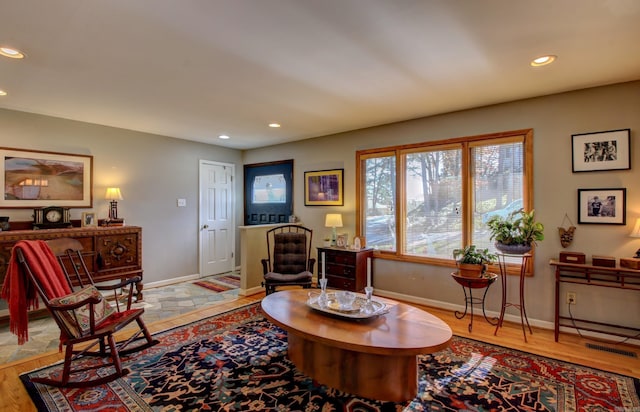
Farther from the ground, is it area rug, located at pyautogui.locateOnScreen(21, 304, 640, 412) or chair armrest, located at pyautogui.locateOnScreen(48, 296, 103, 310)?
chair armrest, located at pyautogui.locateOnScreen(48, 296, 103, 310)

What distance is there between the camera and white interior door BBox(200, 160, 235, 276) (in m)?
5.87

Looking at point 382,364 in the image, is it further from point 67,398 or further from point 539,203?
point 539,203

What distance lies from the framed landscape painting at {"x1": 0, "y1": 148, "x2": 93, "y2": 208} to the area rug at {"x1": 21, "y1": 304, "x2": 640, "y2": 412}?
2.45 m

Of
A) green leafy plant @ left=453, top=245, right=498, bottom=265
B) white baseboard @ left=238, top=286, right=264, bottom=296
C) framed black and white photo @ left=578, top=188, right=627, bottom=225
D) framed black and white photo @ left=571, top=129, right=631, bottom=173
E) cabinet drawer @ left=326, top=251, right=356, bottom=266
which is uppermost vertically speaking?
framed black and white photo @ left=571, top=129, right=631, bottom=173

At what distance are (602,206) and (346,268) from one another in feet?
9.31

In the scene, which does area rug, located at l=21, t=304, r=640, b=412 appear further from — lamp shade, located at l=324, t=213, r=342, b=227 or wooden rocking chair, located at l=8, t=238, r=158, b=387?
lamp shade, located at l=324, t=213, r=342, b=227

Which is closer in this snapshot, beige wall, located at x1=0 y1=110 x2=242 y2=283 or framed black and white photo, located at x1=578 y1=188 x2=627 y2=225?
framed black and white photo, located at x1=578 y1=188 x2=627 y2=225

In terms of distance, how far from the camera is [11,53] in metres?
2.35

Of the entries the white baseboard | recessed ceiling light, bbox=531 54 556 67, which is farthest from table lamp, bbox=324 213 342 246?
recessed ceiling light, bbox=531 54 556 67

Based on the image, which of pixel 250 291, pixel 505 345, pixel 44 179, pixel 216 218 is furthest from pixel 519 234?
pixel 44 179

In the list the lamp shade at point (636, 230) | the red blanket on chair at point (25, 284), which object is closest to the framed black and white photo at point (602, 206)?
the lamp shade at point (636, 230)

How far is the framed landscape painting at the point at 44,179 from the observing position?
12.5ft

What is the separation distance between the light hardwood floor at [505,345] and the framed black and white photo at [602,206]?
117cm

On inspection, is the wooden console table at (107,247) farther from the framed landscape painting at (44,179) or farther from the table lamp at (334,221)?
the table lamp at (334,221)
